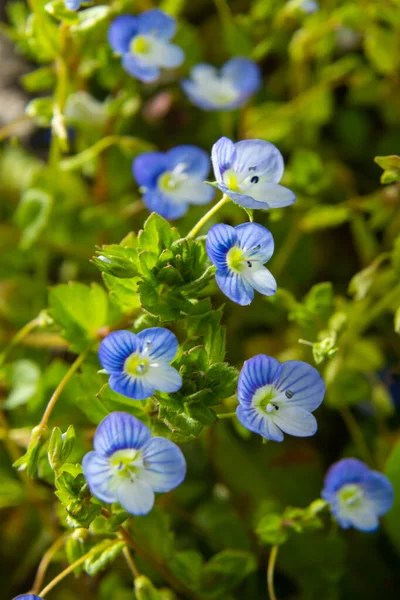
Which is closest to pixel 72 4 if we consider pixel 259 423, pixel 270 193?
pixel 270 193

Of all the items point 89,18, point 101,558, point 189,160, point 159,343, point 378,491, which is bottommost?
point 378,491

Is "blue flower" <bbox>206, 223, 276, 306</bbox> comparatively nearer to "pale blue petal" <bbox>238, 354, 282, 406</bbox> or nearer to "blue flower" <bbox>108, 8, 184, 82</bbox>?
"pale blue petal" <bbox>238, 354, 282, 406</bbox>

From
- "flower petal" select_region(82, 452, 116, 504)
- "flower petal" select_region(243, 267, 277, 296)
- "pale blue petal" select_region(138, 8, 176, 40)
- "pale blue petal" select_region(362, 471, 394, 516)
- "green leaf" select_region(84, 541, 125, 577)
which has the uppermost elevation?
"pale blue petal" select_region(138, 8, 176, 40)

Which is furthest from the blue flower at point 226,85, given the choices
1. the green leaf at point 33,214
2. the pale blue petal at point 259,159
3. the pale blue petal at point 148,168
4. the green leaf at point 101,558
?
the green leaf at point 101,558

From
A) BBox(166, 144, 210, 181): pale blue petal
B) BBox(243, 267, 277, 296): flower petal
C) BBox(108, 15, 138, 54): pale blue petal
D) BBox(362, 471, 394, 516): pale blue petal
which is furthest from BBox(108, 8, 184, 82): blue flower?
BBox(362, 471, 394, 516): pale blue petal

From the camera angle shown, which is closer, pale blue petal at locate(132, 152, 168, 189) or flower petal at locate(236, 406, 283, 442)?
flower petal at locate(236, 406, 283, 442)

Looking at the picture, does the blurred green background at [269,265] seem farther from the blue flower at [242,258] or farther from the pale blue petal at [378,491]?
the blue flower at [242,258]

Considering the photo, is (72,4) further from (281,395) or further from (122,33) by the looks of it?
(281,395)
